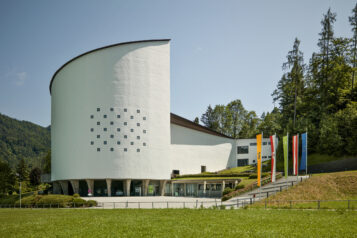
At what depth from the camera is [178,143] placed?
6331 cm

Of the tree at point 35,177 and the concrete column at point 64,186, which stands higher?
the concrete column at point 64,186

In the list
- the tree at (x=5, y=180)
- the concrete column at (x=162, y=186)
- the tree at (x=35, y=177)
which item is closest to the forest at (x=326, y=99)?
the concrete column at (x=162, y=186)

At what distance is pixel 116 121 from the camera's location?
167ft

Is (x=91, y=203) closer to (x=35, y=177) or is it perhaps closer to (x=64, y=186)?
(x=64, y=186)

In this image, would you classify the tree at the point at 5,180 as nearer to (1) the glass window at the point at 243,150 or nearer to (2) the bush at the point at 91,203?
(2) the bush at the point at 91,203

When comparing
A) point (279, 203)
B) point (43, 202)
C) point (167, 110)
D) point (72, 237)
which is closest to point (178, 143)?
point (167, 110)

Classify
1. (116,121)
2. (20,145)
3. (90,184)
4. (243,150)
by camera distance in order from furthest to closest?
(20,145)
(243,150)
(90,184)
(116,121)

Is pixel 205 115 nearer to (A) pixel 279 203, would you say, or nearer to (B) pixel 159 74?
(B) pixel 159 74

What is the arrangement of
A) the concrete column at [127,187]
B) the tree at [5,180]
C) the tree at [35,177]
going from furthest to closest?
the tree at [35,177], the tree at [5,180], the concrete column at [127,187]

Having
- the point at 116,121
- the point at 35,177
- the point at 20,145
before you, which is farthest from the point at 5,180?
the point at 20,145

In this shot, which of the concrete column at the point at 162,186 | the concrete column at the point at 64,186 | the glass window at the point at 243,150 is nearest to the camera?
the concrete column at the point at 162,186

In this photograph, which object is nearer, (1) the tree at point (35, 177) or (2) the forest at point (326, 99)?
(2) the forest at point (326, 99)

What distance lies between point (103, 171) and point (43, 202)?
44.9 ft

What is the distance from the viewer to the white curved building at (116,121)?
167 feet
